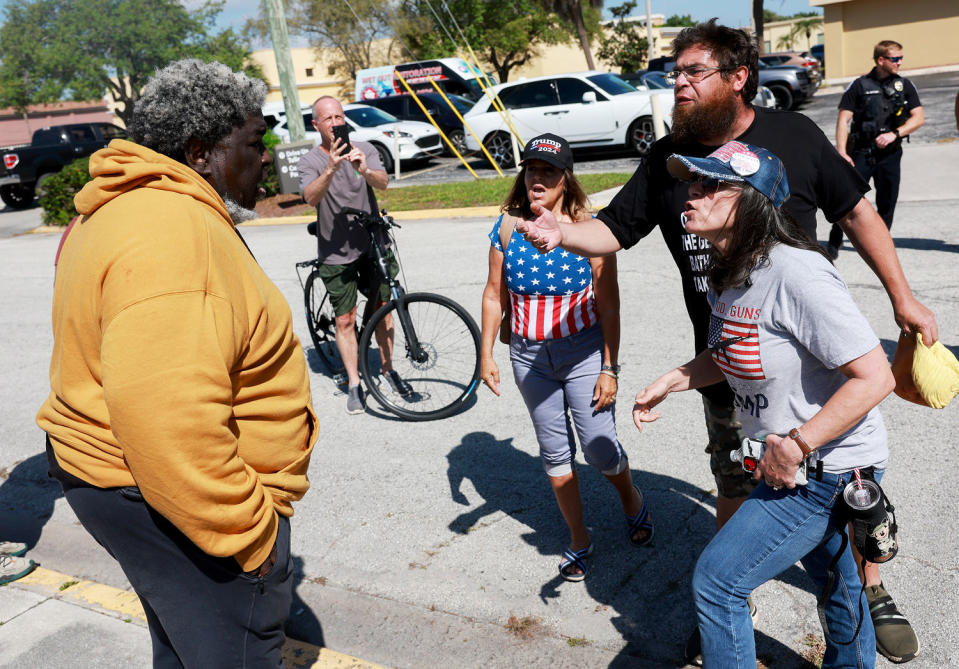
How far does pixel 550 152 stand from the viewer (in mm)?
3457

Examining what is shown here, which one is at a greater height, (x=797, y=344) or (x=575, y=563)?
(x=797, y=344)

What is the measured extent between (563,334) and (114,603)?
2364 mm

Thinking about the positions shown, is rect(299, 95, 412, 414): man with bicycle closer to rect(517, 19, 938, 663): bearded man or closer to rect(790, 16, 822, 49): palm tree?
rect(517, 19, 938, 663): bearded man

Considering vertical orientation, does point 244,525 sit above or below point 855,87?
below

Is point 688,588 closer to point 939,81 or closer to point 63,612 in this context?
point 63,612

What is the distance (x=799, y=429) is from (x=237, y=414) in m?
1.45

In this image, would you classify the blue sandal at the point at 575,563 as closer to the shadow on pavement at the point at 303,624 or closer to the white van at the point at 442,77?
the shadow on pavement at the point at 303,624

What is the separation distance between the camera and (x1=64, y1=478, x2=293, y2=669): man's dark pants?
2.08 meters

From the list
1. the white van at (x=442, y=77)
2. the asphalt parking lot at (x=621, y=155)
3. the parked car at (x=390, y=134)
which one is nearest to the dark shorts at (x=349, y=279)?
the asphalt parking lot at (x=621, y=155)

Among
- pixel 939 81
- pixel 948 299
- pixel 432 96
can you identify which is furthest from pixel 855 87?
pixel 939 81

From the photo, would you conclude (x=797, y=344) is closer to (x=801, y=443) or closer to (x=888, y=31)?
(x=801, y=443)

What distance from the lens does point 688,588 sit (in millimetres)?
3471

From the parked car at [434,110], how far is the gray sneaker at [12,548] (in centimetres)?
1786

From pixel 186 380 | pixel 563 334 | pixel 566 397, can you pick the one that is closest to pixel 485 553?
pixel 566 397
